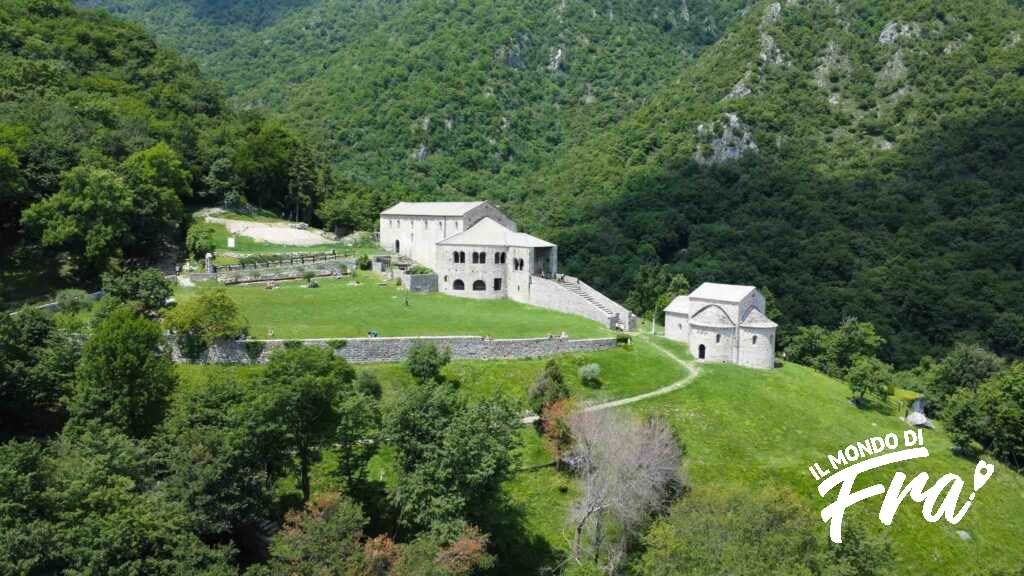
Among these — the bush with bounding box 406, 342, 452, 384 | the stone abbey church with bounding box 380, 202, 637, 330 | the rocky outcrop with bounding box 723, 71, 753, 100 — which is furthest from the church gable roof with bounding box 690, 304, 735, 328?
the rocky outcrop with bounding box 723, 71, 753, 100

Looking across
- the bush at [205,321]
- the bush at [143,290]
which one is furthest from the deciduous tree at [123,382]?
the bush at [143,290]

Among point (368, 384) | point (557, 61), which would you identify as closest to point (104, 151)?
point (368, 384)

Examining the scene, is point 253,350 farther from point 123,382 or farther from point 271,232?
point 271,232

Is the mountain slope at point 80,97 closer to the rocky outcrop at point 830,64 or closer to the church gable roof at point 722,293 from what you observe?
the church gable roof at point 722,293

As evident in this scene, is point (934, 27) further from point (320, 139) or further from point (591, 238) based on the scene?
point (320, 139)

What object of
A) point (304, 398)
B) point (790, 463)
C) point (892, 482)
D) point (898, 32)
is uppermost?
point (898, 32)

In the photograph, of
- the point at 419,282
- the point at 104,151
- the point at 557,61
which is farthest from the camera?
the point at 557,61

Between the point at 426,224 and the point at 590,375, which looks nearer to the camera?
the point at 590,375
